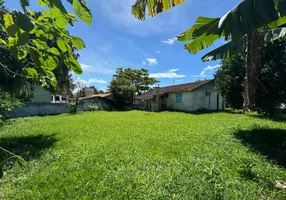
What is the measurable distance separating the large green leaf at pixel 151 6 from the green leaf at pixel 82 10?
2.83m

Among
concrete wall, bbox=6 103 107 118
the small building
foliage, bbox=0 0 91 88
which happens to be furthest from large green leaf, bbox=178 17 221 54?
the small building

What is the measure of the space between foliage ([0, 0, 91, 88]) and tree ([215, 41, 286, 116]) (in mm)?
9980

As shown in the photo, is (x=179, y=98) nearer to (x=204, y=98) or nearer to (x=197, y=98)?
(x=197, y=98)

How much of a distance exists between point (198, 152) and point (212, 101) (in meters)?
16.6

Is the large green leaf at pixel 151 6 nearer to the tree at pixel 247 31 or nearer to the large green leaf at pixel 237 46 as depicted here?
the tree at pixel 247 31

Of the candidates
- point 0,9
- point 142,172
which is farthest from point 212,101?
point 0,9

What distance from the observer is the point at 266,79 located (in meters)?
10.8

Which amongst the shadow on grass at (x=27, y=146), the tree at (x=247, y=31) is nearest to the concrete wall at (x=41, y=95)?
the shadow on grass at (x=27, y=146)

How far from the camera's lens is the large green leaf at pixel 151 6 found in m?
3.31

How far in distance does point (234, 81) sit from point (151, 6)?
11.1m

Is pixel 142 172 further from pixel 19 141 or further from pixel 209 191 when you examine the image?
pixel 19 141

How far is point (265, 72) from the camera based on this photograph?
1082 centimetres

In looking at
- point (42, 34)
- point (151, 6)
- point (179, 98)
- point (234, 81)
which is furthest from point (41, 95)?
point (42, 34)

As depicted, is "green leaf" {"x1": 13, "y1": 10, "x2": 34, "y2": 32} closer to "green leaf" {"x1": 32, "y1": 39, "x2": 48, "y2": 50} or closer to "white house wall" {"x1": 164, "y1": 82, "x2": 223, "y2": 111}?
"green leaf" {"x1": 32, "y1": 39, "x2": 48, "y2": 50}
